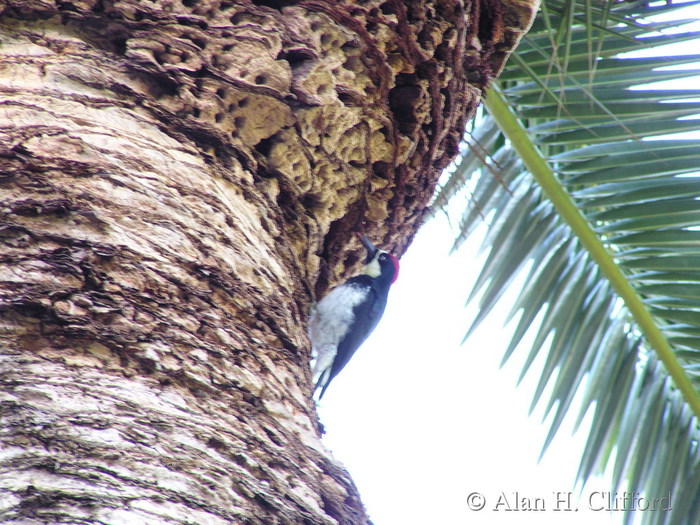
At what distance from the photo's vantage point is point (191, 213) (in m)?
1.52

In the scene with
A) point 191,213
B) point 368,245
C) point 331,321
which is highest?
point 331,321

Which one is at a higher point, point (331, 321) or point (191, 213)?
point (331, 321)

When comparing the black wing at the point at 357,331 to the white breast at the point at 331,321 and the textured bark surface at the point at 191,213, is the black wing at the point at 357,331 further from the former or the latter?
the textured bark surface at the point at 191,213

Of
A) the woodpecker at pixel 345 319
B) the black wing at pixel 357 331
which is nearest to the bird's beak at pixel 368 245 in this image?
the woodpecker at pixel 345 319

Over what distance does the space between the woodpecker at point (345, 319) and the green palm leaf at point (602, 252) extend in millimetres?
739

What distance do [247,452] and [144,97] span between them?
99cm

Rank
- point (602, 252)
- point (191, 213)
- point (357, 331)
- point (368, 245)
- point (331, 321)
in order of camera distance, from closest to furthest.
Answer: point (191, 213), point (368, 245), point (602, 252), point (331, 321), point (357, 331)

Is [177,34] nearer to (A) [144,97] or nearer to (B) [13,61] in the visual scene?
(A) [144,97]

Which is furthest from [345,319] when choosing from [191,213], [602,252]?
[191,213]

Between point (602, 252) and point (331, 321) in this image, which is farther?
point (331, 321)

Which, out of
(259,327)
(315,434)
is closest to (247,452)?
(315,434)

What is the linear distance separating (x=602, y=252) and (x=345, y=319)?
1.35 meters

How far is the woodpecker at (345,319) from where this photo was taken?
3674 mm

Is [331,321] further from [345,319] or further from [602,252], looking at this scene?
[602,252]
